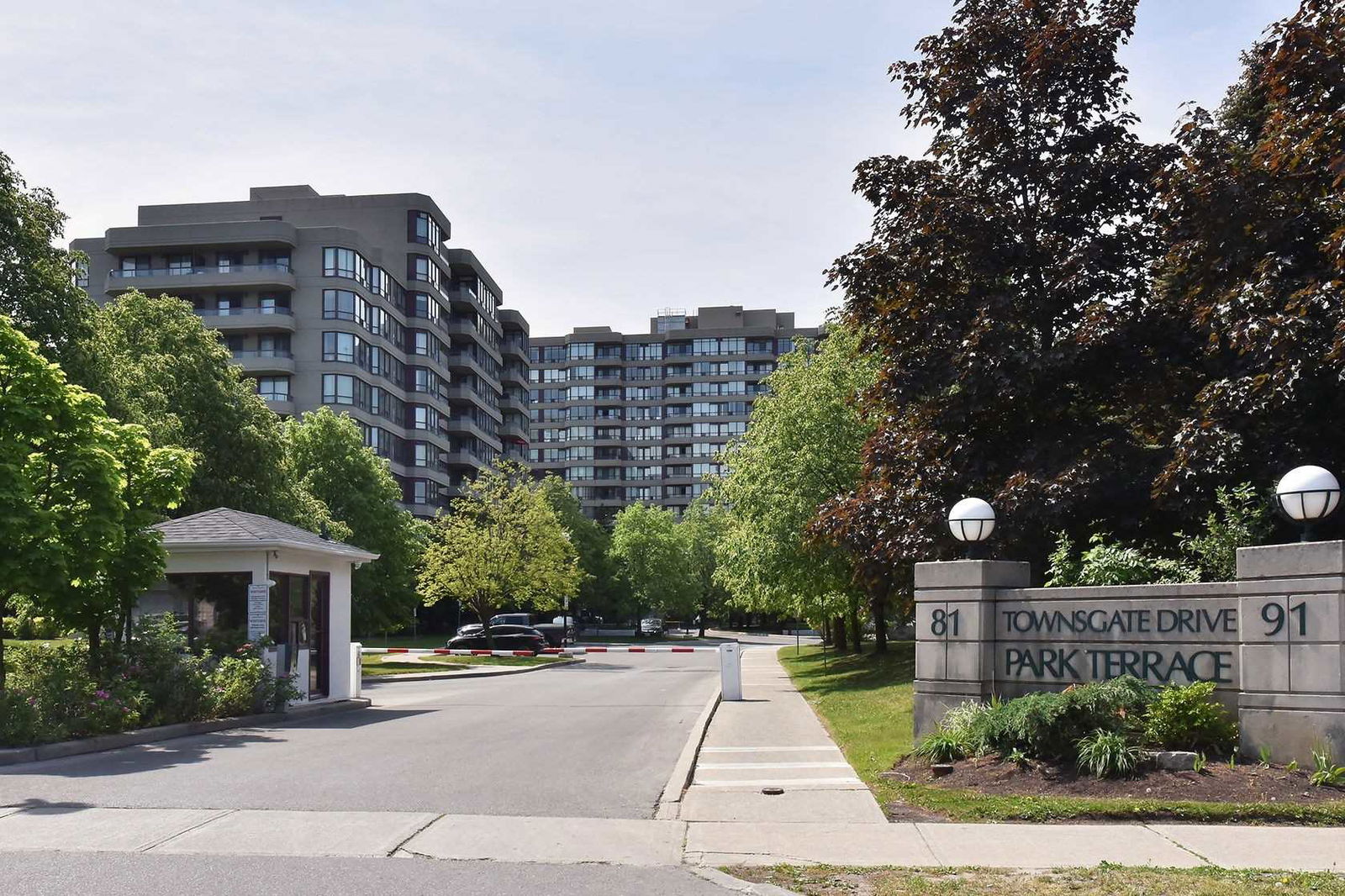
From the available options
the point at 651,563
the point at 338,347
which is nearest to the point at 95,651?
the point at 338,347

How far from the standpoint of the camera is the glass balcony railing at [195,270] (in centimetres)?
7775

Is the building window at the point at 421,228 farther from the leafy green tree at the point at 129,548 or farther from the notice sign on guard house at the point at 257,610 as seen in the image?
the leafy green tree at the point at 129,548

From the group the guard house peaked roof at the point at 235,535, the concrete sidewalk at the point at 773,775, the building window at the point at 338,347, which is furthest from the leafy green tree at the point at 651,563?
the concrete sidewalk at the point at 773,775

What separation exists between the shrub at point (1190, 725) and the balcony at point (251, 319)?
7166 centimetres

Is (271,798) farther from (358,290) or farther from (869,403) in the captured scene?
(358,290)

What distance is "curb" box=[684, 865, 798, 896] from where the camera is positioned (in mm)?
7797

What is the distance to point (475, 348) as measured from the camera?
99.6 m

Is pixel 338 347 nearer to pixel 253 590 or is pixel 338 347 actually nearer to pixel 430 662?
pixel 430 662

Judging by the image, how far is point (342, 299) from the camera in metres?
77.9

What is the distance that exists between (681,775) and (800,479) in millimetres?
20382

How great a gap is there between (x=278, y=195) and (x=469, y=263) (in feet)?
48.9

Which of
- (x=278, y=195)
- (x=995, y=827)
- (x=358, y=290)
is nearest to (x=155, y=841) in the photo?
(x=995, y=827)

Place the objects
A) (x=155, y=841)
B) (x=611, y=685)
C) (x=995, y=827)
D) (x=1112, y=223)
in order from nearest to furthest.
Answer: (x=155, y=841) < (x=995, y=827) < (x=1112, y=223) < (x=611, y=685)

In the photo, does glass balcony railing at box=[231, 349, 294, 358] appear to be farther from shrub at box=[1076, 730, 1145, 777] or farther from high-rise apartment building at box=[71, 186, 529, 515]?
shrub at box=[1076, 730, 1145, 777]
